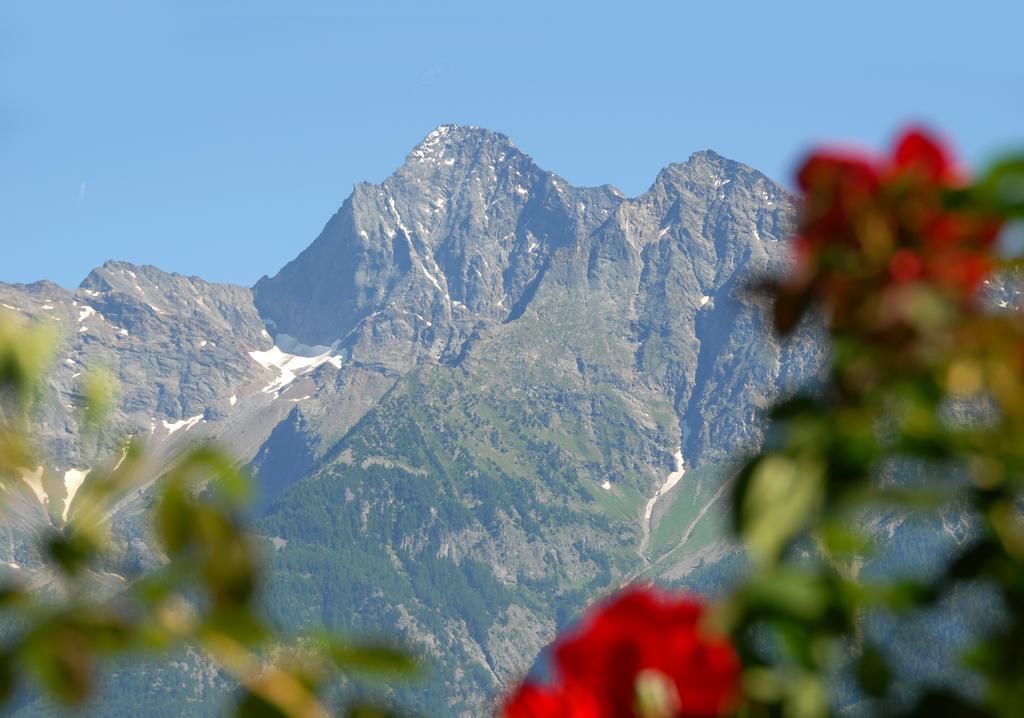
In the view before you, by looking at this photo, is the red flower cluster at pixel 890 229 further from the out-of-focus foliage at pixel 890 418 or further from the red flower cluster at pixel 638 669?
the red flower cluster at pixel 638 669

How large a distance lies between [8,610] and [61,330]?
284 millimetres

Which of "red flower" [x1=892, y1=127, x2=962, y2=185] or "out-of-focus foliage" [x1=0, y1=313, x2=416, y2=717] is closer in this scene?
"out-of-focus foliage" [x1=0, y1=313, x2=416, y2=717]

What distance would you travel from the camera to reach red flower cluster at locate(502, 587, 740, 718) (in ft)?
3.34

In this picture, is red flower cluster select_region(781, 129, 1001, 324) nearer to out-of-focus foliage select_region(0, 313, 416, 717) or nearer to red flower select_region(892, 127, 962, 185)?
red flower select_region(892, 127, 962, 185)

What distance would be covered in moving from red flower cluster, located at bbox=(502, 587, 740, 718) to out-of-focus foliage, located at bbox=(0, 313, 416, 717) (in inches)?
4.7

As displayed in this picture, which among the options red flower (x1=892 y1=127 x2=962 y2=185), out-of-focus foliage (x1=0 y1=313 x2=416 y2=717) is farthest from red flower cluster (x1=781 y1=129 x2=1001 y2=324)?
out-of-focus foliage (x1=0 y1=313 x2=416 y2=717)

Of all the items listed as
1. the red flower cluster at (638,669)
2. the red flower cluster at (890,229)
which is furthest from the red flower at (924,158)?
the red flower cluster at (638,669)

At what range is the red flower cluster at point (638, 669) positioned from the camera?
1.02 m

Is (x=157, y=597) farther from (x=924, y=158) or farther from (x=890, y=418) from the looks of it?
(x=924, y=158)

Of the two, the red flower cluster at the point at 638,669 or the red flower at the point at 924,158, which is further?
the red flower at the point at 924,158

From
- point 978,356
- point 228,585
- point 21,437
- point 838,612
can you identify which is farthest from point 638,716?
point 21,437

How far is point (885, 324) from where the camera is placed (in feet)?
3.83

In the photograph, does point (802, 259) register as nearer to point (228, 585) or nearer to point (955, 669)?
point (955, 669)

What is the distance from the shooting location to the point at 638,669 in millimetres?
1030
